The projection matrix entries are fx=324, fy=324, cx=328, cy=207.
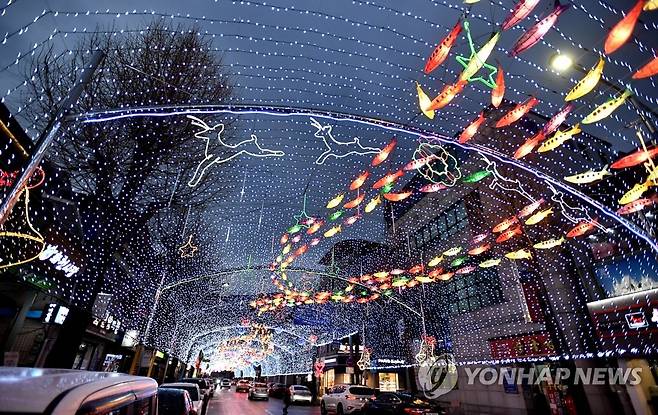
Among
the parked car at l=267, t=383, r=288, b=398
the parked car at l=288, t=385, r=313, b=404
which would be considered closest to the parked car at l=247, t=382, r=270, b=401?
the parked car at l=288, t=385, r=313, b=404

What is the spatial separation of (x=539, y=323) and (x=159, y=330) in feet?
86.5

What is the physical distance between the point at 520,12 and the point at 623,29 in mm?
1442

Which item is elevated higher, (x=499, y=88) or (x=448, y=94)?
(x=499, y=88)

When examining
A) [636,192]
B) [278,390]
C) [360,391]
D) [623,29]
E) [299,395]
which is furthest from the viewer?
[278,390]

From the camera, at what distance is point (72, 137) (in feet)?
32.2

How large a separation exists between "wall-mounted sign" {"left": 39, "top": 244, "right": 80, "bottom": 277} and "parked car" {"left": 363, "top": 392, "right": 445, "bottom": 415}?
48.2 ft

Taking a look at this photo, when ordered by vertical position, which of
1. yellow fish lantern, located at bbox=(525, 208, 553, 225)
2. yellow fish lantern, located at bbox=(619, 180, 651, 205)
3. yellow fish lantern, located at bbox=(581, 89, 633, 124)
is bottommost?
yellow fish lantern, located at bbox=(581, 89, 633, 124)

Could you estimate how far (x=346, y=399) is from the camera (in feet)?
59.4

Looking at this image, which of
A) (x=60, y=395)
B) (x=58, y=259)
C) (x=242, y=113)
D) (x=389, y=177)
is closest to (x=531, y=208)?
(x=389, y=177)

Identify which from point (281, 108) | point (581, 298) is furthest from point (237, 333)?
point (281, 108)

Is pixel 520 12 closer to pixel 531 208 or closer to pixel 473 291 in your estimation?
pixel 531 208

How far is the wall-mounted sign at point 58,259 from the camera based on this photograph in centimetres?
1035

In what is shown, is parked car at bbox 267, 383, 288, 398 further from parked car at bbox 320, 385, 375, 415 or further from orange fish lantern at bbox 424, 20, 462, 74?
orange fish lantern at bbox 424, 20, 462, 74

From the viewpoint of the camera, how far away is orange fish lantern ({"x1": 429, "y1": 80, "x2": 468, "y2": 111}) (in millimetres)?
6266
